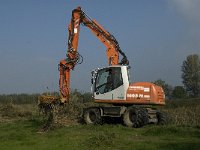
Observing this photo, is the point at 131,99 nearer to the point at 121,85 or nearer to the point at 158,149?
the point at 121,85

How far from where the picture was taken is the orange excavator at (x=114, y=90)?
808 inches

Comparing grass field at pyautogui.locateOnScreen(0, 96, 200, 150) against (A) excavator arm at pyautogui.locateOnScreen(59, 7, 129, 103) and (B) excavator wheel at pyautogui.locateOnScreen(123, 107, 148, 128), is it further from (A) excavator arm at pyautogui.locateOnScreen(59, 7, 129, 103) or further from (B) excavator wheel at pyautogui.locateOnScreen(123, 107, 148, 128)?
(A) excavator arm at pyautogui.locateOnScreen(59, 7, 129, 103)

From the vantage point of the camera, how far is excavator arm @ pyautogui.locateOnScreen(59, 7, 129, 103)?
24.0 m

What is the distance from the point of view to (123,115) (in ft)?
68.0

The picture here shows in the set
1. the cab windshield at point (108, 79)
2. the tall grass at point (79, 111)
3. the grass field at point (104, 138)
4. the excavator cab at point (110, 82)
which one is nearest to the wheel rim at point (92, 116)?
the excavator cab at point (110, 82)

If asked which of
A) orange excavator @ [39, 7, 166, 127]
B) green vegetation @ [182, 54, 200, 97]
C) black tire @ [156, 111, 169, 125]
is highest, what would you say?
green vegetation @ [182, 54, 200, 97]

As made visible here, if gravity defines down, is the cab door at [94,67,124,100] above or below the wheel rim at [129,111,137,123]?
above

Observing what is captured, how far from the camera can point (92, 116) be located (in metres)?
22.3

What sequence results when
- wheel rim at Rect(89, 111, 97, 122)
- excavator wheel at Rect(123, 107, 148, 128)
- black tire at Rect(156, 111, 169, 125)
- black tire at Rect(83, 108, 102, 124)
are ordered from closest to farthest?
excavator wheel at Rect(123, 107, 148, 128), black tire at Rect(156, 111, 169, 125), black tire at Rect(83, 108, 102, 124), wheel rim at Rect(89, 111, 97, 122)

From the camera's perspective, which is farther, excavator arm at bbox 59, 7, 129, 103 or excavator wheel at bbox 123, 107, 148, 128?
excavator arm at bbox 59, 7, 129, 103


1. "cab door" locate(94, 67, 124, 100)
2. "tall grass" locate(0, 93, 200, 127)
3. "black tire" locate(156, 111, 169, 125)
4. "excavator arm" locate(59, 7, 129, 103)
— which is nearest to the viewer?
"black tire" locate(156, 111, 169, 125)

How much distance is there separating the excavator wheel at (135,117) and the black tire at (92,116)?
1748 millimetres

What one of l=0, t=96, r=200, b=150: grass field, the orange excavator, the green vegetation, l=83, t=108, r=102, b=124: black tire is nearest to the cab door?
the orange excavator

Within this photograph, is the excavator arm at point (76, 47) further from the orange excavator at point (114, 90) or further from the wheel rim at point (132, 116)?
the wheel rim at point (132, 116)
